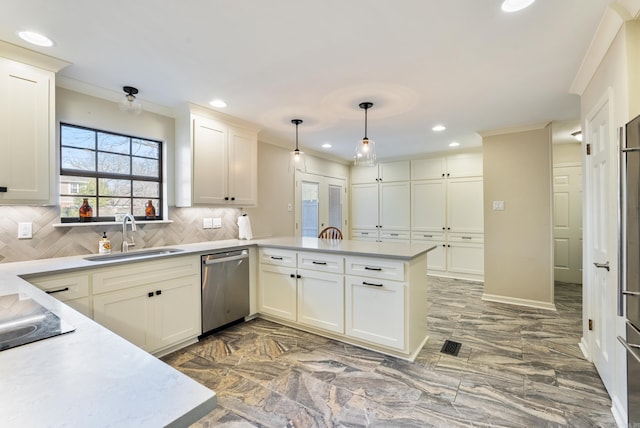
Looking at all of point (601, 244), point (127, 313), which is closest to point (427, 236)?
point (601, 244)

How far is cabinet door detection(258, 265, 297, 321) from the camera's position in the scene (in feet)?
10.3

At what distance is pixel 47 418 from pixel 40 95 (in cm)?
254

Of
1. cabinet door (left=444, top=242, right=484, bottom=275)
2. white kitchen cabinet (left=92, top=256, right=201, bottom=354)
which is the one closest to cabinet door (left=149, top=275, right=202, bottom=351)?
white kitchen cabinet (left=92, top=256, right=201, bottom=354)

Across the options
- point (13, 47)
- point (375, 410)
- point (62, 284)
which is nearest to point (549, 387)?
point (375, 410)

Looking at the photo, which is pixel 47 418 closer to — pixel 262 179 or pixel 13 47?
pixel 13 47

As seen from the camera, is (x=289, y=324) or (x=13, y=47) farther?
(x=289, y=324)

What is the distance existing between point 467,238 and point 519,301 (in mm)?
1467

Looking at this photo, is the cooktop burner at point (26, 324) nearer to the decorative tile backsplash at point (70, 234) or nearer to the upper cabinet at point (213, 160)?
the decorative tile backsplash at point (70, 234)

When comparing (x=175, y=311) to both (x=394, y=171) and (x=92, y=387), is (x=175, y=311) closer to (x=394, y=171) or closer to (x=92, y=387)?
(x=92, y=387)

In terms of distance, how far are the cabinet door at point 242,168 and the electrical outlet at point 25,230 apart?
1.72m

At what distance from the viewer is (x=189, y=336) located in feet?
9.02

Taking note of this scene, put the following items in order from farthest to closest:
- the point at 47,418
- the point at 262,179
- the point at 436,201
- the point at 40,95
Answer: the point at 436,201 < the point at 262,179 < the point at 40,95 < the point at 47,418

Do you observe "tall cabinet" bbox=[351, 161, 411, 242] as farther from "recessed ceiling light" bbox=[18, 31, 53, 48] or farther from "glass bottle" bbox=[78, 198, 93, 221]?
"recessed ceiling light" bbox=[18, 31, 53, 48]

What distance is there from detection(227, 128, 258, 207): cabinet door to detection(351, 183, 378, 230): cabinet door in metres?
3.10
